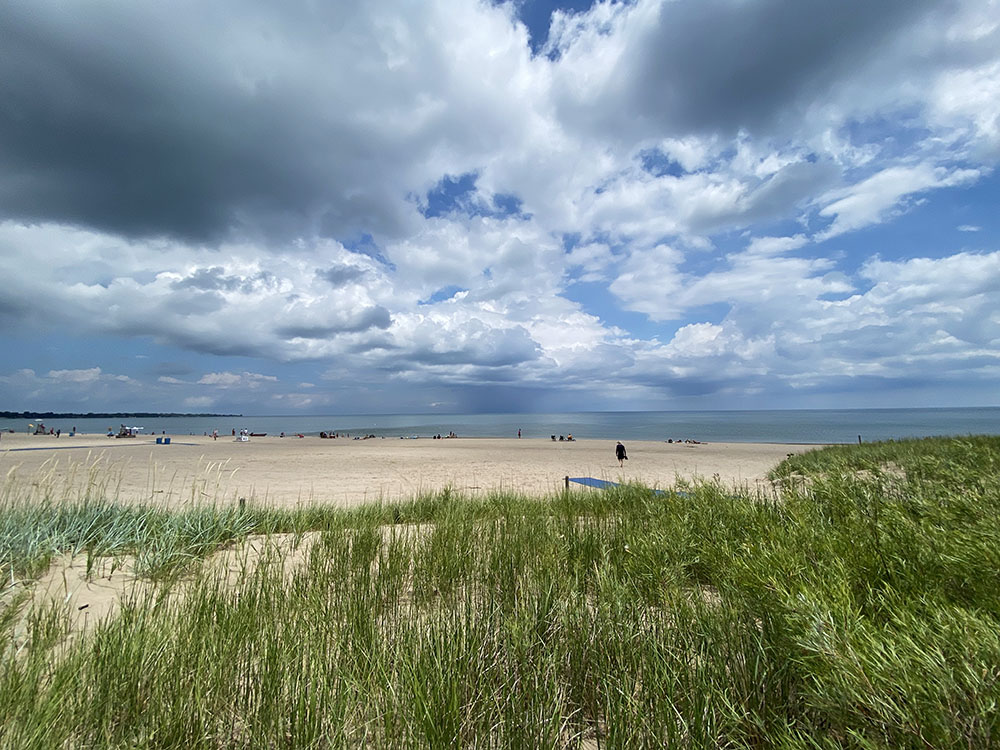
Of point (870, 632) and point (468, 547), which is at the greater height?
point (870, 632)

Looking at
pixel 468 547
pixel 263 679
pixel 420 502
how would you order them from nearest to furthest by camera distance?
1. pixel 263 679
2. pixel 468 547
3. pixel 420 502

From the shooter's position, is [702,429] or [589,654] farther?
[702,429]

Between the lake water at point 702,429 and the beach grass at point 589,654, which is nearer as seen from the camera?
the beach grass at point 589,654

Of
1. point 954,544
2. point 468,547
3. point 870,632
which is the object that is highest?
point 954,544

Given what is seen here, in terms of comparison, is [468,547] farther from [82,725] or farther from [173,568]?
[173,568]

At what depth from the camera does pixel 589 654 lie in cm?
234

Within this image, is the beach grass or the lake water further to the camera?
the lake water

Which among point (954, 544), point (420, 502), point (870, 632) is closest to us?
point (870, 632)

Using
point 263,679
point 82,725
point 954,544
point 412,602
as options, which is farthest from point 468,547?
point 954,544

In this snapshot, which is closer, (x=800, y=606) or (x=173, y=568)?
(x=800, y=606)

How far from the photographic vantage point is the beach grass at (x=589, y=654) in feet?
5.16

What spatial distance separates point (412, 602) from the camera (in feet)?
10.7

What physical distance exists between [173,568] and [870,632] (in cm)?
592

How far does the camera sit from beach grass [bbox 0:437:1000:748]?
1.57 metres
